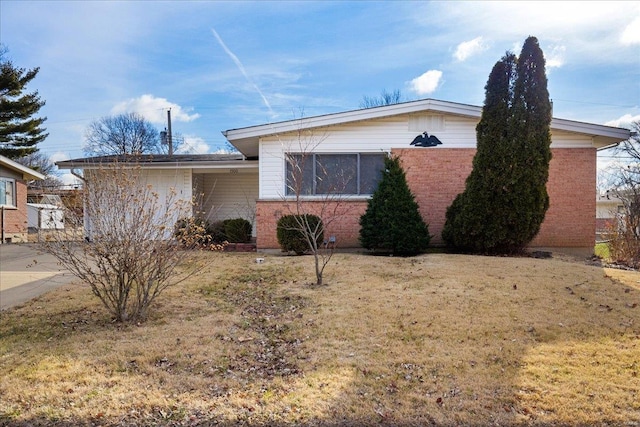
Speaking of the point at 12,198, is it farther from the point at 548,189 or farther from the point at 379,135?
the point at 548,189

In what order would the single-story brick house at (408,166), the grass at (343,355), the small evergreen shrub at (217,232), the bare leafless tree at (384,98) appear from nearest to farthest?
1. the grass at (343,355)
2. the single-story brick house at (408,166)
3. the small evergreen shrub at (217,232)
4. the bare leafless tree at (384,98)

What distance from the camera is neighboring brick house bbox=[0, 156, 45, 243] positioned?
1758cm

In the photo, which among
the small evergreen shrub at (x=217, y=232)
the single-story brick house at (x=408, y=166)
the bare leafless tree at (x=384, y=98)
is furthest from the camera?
the bare leafless tree at (x=384, y=98)

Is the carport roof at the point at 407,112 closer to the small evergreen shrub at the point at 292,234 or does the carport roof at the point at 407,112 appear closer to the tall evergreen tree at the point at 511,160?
the tall evergreen tree at the point at 511,160

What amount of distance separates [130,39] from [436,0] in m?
7.78

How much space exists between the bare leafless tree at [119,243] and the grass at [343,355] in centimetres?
50

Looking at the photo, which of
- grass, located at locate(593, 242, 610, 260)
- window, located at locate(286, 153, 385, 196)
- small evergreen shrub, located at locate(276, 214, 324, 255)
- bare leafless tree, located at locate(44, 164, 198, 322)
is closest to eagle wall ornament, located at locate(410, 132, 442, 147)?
window, located at locate(286, 153, 385, 196)

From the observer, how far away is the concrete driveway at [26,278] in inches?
268

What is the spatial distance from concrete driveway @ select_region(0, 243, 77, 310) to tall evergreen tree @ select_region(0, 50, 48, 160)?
69.8ft

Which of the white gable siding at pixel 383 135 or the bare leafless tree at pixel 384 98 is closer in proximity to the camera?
the white gable siding at pixel 383 135

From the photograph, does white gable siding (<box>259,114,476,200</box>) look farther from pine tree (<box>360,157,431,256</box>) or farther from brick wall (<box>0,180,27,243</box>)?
brick wall (<box>0,180,27,243</box>)

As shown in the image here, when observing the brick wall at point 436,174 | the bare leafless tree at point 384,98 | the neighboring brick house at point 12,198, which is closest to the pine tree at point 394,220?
the brick wall at point 436,174

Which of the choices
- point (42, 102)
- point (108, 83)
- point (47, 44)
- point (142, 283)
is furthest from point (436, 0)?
point (42, 102)

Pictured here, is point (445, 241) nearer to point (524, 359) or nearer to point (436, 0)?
point (436, 0)
